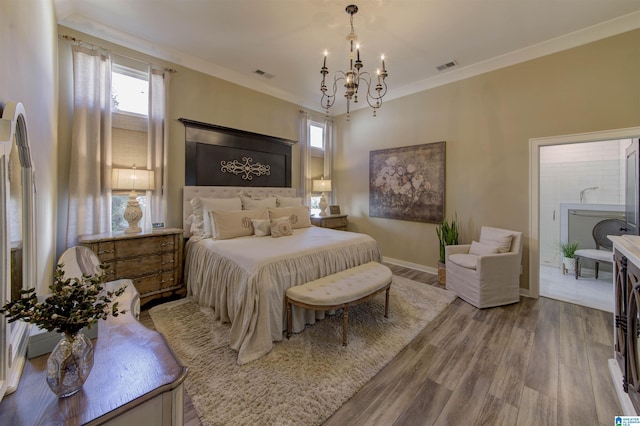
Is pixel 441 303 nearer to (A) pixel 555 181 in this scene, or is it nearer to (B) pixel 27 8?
(A) pixel 555 181

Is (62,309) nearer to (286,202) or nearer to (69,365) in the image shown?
(69,365)

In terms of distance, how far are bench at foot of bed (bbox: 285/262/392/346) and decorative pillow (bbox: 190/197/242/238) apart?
162 centimetres

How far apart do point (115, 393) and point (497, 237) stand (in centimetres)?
398

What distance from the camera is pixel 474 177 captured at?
3.84 metres

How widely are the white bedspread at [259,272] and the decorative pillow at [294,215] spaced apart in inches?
18.0

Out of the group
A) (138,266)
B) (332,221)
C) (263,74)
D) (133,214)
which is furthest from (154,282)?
(263,74)

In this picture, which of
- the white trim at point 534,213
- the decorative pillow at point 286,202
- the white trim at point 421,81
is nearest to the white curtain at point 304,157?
the white trim at point 421,81

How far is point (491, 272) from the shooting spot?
3029mm

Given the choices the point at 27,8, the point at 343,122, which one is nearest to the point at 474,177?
the point at 343,122

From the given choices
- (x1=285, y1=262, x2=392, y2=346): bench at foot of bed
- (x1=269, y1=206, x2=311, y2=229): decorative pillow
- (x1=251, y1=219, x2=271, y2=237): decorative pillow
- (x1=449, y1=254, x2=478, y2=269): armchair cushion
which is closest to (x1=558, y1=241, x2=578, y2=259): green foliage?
(x1=449, y1=254, x2=478, y2=269): armchair cushion

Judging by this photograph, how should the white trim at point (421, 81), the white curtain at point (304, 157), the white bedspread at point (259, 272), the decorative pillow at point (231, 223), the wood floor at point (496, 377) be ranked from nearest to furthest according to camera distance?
the wood floor at point (496, 377) → the white bedspread at point (259, 272) → the white trim at point (421, 81) → the decorative pillow at point (231, 223) → the white curtain at point (304, 157)

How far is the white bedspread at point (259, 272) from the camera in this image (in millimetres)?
2162

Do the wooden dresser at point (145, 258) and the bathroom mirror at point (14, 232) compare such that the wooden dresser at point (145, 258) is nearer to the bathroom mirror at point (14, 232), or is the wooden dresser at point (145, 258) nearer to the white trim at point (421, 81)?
the bathroom mirror at point (14, 232)

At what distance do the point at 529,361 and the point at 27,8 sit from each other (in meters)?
4.23
